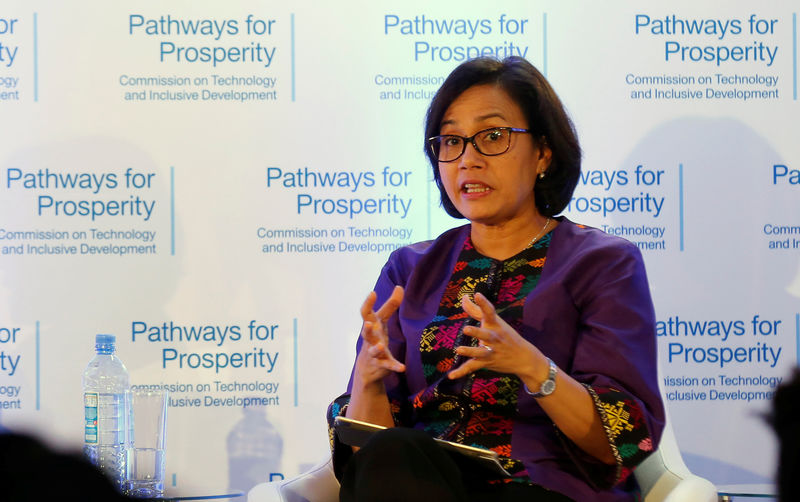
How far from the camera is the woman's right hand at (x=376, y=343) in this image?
2102mm

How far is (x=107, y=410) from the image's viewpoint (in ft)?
9.48

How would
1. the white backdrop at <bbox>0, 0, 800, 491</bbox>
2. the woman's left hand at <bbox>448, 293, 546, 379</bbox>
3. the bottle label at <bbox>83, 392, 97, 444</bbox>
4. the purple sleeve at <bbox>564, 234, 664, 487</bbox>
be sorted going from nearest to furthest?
the woman's left hand at <bbox>448, 293, 546, 379</bbox> → the purple sleeve at <bbox>564, 234, 664, 487</bbox> → the bottle label at <bbox>83, 392, 97, 444</bbox> → the white backdrop at <bbox>0, 0, 800, 491</bbox>

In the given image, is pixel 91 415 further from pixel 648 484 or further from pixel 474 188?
pixel 648 484

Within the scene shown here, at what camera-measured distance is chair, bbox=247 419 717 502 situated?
2.16 m

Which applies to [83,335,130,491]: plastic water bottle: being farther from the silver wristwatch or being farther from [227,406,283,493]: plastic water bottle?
the silver wristwatch

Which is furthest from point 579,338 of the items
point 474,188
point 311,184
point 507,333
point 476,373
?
point 311,184

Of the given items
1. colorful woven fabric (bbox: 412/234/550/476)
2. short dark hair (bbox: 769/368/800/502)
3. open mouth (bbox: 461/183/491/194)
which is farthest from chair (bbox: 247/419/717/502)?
short dark hair (bbox: 769/368/800/502)

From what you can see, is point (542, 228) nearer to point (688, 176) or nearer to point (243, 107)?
point (688, 176)

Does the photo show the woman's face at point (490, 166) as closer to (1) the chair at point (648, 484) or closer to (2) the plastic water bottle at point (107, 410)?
(1) the chair at point (648, 484)

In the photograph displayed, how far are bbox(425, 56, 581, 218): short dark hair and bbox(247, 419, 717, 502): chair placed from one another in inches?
28.0

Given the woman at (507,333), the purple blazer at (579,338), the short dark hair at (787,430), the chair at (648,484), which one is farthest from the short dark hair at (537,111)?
the short dark hair at (787,430)

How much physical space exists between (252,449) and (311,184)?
3.30ft

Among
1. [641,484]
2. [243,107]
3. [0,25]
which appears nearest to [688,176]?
[641,484]

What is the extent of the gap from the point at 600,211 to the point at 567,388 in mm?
1587
